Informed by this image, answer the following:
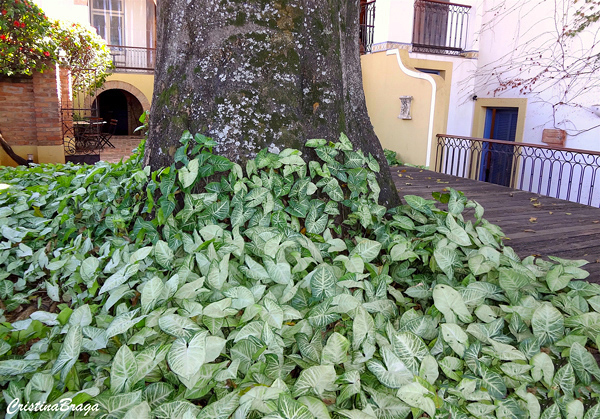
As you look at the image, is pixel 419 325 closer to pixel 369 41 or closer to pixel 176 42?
pixel 176 42

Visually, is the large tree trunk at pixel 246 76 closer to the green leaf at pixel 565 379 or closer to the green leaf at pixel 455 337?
the green leaf at pixel 455 337

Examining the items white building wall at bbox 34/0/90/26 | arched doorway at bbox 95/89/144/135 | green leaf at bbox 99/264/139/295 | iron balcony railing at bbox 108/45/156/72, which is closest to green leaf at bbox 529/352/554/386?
green leaf at bbox 99/264/139/295

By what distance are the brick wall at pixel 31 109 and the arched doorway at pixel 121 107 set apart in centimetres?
1128

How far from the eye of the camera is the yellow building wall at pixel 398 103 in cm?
695

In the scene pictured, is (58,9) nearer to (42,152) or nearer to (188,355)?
(42,152)

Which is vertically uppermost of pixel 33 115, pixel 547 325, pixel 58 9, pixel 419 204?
pixel 58 9

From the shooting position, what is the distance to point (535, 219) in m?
3.28

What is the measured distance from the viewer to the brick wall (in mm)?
7570

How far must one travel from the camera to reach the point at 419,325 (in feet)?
5.21

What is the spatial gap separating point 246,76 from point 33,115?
7.08m

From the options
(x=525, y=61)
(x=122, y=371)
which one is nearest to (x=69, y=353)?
(x=122, y=371)

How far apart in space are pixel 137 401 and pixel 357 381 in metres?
0.58

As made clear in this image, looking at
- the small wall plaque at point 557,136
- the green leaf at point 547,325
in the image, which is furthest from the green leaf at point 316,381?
the small wall plaque at point 557,136

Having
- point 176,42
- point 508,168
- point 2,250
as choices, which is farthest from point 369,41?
point 2,250
